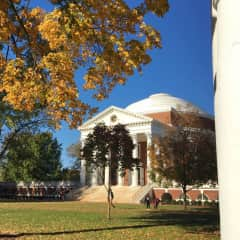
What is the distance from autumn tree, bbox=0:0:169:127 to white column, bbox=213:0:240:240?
14.8 ft

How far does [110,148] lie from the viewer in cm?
2784

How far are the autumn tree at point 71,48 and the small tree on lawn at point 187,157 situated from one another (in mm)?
27886

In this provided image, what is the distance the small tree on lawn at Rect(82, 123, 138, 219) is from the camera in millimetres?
27984

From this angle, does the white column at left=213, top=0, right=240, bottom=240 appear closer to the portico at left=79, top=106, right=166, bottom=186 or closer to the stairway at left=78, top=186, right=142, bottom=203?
the stairway at left=78, top=186, right=142, bottom=203

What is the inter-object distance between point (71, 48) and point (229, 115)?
307 inches

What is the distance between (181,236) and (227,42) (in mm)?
12988

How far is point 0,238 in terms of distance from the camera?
47.9 ft

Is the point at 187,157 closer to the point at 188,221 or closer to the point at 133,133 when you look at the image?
the point at 188,221

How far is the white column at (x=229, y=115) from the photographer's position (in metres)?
2.60

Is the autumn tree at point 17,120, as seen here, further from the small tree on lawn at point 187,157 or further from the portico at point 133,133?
the portico at point 133,133

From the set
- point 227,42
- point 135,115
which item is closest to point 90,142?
point 227,42

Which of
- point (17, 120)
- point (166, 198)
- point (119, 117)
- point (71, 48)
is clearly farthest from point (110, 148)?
point (119, 117)

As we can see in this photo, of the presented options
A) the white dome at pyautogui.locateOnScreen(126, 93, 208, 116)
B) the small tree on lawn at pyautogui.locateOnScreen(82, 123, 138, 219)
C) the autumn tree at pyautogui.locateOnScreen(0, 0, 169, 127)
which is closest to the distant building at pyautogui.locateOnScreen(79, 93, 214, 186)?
the white dome at pyautogui.locateOnScreen(126, 93, 208, 116)

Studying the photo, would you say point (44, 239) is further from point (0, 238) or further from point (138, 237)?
point (138, 237)
